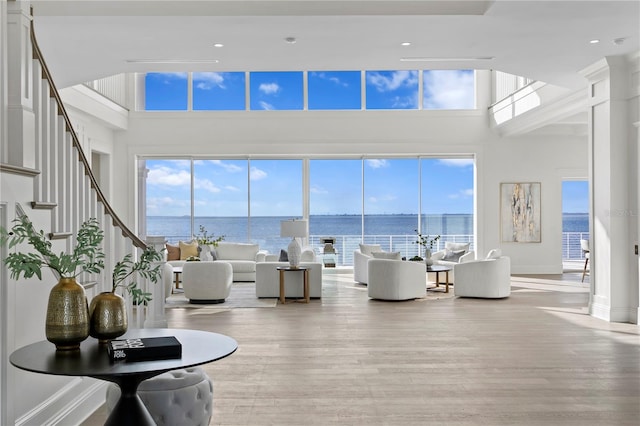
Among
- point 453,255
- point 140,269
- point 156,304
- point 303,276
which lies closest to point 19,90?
point 140,269

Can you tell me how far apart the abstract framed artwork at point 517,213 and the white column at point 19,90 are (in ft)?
34.7

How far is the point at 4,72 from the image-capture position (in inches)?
119

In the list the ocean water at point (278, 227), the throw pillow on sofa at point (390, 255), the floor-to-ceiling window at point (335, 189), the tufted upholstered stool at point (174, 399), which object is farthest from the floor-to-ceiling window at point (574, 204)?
the tufted upholstered stool at point (174, 399)

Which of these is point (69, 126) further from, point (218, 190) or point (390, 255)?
point (218, 190)

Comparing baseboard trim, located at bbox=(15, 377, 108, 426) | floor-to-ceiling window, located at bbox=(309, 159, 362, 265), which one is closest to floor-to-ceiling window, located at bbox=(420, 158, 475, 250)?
floor-to-ceiling window, located at bbox=(309, 159, 362, 265)

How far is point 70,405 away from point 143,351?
1477 millimetres

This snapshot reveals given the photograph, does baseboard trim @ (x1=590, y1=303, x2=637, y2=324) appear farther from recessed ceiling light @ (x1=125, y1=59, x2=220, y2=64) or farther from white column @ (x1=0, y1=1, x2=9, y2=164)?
white column @ (x1=0, y1=1, x2=9, y2=164)

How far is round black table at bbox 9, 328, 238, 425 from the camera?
2139 mm

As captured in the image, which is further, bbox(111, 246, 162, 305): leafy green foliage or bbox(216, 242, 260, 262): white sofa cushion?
bbox(216, 242, 260, 262): white sofa cushion

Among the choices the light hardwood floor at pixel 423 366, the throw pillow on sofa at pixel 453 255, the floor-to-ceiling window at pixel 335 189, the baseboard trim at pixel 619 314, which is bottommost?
the light hardwood floor at pixel 423 366

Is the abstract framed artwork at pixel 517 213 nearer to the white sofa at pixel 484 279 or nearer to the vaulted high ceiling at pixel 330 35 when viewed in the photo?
the white sofa at pixel 484 279

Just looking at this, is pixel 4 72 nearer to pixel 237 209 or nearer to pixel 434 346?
pixel 434 346

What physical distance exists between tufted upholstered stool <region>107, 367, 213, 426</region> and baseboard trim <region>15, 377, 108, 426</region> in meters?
0.40

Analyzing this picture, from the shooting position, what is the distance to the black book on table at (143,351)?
7.40ft
